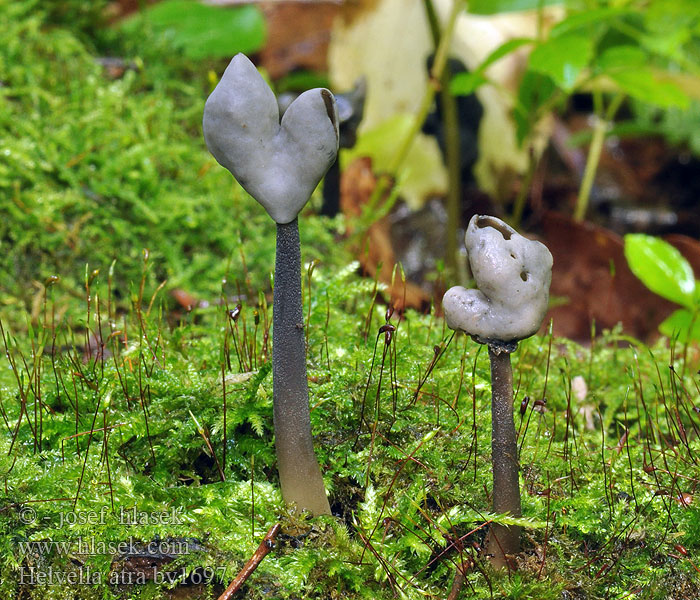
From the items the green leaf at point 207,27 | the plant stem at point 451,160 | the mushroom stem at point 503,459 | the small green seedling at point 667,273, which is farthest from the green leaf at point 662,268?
the green leaf at point 207,27

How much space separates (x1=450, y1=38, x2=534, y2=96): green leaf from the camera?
2.51 meters

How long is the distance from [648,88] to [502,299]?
198 centimetres

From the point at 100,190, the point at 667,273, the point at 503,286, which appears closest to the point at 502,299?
the point at 503,286

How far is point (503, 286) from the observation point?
1042 millimetres

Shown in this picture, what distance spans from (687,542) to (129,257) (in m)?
1.95

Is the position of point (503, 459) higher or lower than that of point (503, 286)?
lower

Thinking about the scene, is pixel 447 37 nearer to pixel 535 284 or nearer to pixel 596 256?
pixel 596 256

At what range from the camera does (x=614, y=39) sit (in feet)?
11.5

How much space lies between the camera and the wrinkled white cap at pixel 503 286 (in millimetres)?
1045

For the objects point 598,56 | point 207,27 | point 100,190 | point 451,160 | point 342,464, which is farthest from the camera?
point 207,27

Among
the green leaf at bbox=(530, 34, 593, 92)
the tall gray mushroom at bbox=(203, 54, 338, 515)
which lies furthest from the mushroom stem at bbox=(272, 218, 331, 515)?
the green leaf at bbox=(530, 34, 593, 92)

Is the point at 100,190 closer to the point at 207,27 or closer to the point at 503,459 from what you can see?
the point at 207,27

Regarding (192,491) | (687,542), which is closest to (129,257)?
(192,491)

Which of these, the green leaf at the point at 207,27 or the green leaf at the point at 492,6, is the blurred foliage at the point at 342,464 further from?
the green leaf at the point at 207,27
